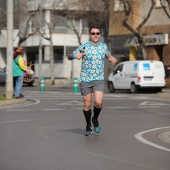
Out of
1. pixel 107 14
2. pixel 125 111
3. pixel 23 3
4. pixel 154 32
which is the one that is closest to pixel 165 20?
pixel 154 32

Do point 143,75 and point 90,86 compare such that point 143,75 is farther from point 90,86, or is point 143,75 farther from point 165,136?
point 90,86

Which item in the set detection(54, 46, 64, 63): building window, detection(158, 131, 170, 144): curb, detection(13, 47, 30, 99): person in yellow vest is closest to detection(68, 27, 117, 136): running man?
detection(158, 131, 170, 144): curb

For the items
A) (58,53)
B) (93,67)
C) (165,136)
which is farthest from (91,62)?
(58,53)

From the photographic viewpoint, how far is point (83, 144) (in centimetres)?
1136

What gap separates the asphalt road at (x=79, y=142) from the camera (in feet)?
30.1

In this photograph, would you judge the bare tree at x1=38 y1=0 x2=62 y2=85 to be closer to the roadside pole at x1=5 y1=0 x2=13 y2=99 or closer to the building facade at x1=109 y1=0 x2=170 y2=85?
the building facade at x1=109 y1=0 x2=170 y2=85

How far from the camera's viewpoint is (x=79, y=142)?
11641 millimetres

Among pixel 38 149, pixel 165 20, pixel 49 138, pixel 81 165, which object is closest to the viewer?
pixel 81 165

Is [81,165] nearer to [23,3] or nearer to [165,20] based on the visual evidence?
[165,20]

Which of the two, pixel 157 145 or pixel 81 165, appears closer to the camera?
pixel 81 165

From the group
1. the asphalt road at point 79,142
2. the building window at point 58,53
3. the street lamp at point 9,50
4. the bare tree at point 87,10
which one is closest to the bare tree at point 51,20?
the bare tree at point 87,10

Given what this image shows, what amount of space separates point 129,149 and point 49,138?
2.00 metres

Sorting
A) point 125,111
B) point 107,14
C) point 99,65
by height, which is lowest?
point 125,111

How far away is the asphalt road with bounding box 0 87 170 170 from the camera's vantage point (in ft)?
30.1
